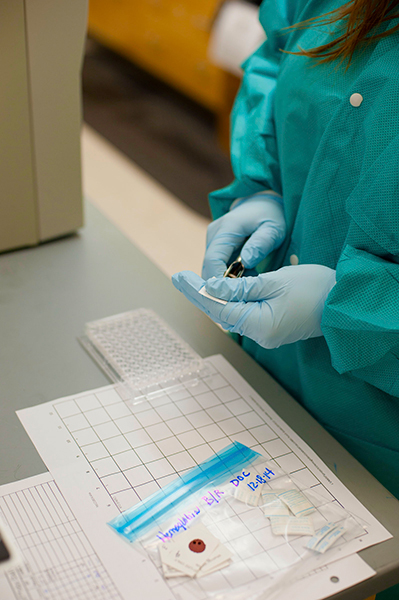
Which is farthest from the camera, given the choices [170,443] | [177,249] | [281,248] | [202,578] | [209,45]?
[209,45]

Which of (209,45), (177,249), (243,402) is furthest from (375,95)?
(209,45)

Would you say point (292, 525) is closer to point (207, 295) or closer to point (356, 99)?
point (207, 295)

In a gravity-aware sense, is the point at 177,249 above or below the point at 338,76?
below

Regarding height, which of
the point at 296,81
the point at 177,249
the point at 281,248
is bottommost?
the point at 177,249

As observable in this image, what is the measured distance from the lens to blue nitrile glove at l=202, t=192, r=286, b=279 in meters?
1.01

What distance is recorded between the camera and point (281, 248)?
3.54 feet

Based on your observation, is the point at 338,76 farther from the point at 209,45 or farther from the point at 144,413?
the point at 209,45

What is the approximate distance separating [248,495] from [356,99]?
57 cm

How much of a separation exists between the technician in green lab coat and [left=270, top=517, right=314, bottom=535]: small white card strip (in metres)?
0.22

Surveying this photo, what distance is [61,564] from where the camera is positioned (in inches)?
25.6

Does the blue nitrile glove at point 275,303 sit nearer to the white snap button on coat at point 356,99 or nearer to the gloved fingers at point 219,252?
the gloved fingers at point 219,252

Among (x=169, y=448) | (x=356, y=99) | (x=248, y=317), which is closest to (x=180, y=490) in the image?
(x=169, y=448)

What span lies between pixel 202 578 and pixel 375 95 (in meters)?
0.67

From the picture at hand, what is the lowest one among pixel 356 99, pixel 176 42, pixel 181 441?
pixel 181 441
